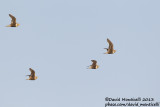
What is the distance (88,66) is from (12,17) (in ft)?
36.6

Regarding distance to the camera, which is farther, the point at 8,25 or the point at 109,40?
the point at 8,25

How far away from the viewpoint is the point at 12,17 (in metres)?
63.8

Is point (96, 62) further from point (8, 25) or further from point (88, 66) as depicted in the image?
point (8, 25)

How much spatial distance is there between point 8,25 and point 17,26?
1.11 metres

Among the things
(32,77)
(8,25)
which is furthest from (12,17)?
(32,77)

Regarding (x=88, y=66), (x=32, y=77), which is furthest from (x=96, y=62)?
(x=32, y=77)

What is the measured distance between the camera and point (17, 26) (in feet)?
210

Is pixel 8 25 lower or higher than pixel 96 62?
higher

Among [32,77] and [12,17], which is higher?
[12,17]

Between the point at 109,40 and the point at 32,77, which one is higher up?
the point at 109,40

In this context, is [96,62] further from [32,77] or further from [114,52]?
[32,77]

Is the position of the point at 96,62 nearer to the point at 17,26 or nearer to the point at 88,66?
the point at 88,66

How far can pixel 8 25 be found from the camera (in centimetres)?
6381

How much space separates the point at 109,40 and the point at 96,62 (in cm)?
464
